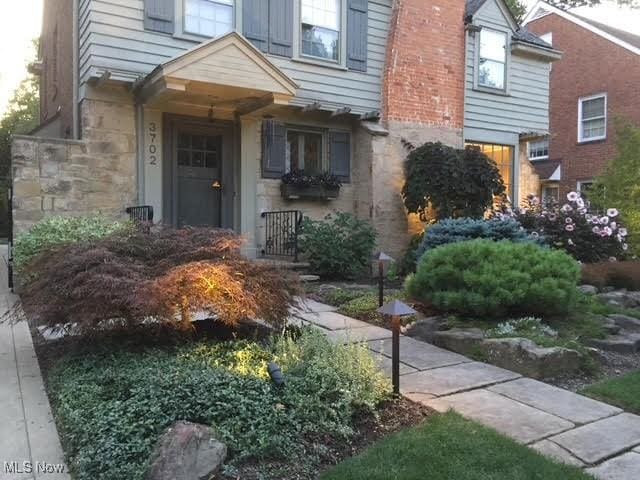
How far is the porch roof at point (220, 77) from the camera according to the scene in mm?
7398

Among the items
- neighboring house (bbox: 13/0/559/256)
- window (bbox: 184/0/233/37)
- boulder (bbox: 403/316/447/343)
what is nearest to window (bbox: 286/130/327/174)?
neighboring house (bbox: 13/0/559/256)

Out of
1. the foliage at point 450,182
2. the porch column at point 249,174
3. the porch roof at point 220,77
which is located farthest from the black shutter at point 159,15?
the foliage at point 450,182

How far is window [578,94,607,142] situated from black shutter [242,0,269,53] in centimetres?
1216

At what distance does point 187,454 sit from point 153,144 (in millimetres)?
6765

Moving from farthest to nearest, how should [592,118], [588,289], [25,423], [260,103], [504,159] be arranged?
1. [592,118]
2. [504,159]
3. [260,103]
4. [588,289]
5. [25,423]

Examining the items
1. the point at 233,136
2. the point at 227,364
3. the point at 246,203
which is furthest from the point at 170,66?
the point at 227,364

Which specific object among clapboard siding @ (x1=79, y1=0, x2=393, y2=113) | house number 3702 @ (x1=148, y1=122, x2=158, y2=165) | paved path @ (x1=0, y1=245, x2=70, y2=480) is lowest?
paved path @ (x1=0, y1=245, x2=70, y2=480)

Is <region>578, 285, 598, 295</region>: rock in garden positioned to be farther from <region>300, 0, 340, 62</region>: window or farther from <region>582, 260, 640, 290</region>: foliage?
<region>300, 0, 340, 62</region>: window

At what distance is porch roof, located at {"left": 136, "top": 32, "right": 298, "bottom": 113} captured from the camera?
7398 millimetres

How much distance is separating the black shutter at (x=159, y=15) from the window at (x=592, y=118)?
13.8 m

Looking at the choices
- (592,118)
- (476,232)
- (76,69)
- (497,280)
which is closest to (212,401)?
(497,280)

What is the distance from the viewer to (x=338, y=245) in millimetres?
8711

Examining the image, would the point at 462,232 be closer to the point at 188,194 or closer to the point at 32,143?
the point at 188,194

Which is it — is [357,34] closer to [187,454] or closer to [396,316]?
[396,316]
